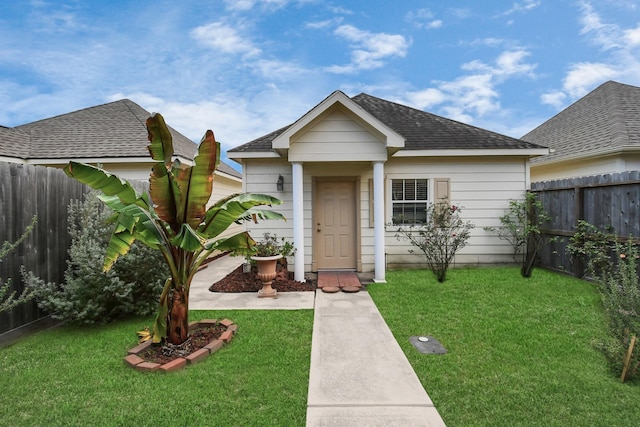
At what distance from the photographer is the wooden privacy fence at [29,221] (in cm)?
385

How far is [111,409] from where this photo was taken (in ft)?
8.29

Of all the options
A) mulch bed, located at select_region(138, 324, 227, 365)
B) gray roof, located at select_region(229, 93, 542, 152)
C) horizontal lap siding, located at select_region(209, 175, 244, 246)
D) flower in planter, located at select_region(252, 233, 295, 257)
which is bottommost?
mulch bed, located at select_region(138, 324, 227, 365)

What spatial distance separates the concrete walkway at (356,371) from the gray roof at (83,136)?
245 inches

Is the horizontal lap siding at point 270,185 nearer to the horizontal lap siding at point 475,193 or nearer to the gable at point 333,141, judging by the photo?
the gable at point 333,141

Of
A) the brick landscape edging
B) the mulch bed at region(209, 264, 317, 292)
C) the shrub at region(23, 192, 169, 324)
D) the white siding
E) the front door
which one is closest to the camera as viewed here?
the brick landscape edging

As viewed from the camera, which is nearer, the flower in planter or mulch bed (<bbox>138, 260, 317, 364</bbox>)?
mulch bed (<bbox>138, 260, 317, 364</bbox>)

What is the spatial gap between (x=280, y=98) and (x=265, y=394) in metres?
13.0

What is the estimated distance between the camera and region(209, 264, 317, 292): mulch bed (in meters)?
6.51

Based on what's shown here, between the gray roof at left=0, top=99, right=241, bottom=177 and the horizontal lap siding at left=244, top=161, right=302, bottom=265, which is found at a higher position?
the gray roof at left=0, top=99, right=241, bottom=177

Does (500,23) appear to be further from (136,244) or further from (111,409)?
(111,409)

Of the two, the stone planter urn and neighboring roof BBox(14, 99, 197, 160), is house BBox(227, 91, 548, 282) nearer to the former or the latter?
the stone planter urn

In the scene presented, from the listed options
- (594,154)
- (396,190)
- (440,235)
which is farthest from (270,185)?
(594,154)

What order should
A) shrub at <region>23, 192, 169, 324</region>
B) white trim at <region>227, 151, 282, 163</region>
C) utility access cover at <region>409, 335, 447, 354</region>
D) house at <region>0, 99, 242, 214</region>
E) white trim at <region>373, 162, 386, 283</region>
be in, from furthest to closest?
house at <region>0, 99, 242, 214</region>
white trim at <region>227, 151, 282, 163</region>
white trim at <region>373, 162, 386, 283</region>
shrub at <region>23, 192, 169, 324</region>
utility access cover at <region>409, 335, 447, 354</region>

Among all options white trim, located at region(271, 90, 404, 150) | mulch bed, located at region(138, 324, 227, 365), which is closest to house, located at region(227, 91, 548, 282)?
white trim, located at region(271, 90, 404, 150)
